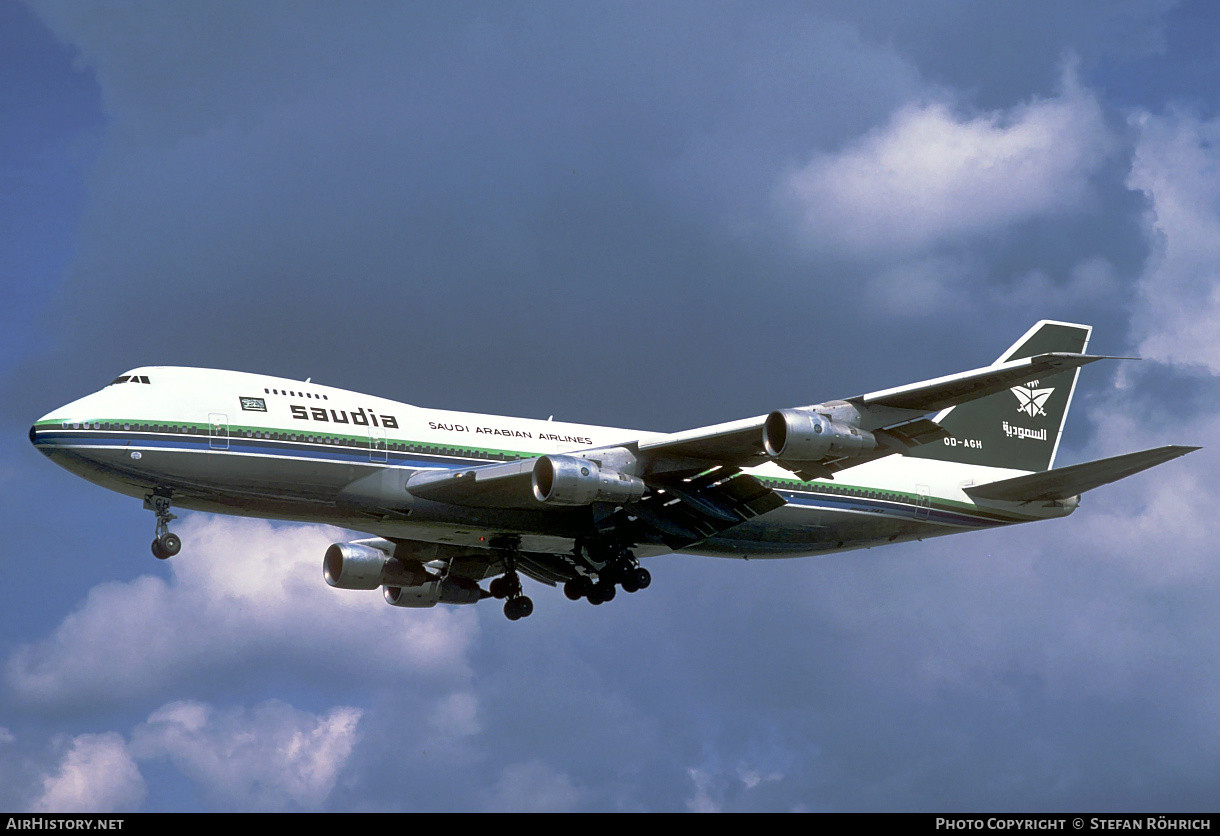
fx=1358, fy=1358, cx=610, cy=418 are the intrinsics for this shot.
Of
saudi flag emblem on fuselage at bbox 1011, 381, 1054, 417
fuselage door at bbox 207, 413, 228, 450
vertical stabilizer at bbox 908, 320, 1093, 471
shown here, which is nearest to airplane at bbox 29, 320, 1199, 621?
fuselage door at bbox 207, 413, 228, 450

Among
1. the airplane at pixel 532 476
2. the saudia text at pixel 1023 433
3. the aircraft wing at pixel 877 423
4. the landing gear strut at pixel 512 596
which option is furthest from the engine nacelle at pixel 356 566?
the saudia text at pixel 1023 433

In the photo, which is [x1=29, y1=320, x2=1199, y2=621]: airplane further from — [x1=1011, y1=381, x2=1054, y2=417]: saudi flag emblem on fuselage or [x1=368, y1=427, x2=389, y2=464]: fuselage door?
[x1=1011, y1=381, x2=1054, y2=417]: saudi flag emblem on fuselage

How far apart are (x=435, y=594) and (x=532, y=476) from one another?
13.0 metres

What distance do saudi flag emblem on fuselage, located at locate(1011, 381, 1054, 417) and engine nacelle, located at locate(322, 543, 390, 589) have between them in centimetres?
2509

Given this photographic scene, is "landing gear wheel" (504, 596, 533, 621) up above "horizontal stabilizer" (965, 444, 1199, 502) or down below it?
below

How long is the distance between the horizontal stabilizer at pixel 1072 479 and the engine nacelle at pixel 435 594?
61.6 feet

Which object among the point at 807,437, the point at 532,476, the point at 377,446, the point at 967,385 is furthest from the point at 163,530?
the point at 967,385

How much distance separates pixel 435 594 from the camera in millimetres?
50625

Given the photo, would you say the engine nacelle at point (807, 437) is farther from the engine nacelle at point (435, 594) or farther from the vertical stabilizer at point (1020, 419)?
the engine nacelle at point (435, 594)

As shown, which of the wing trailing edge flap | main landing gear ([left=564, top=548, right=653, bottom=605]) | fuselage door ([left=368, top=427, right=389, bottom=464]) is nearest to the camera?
fuselage door ([left=368, top=427, right=389, bottom=464])

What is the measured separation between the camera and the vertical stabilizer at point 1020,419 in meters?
51.5

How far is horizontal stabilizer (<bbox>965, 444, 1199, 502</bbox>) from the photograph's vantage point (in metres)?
39.9
